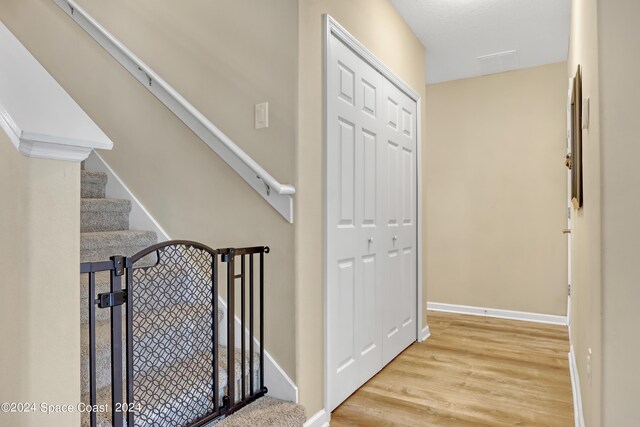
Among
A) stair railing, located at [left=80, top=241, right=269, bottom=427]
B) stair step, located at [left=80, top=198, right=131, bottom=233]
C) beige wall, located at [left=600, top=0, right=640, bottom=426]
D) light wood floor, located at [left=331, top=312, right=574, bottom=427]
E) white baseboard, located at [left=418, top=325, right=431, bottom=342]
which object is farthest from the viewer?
white baseboard, located at [left=418, top=325, right=431, bottom=342]

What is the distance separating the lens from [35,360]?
3.30 ft

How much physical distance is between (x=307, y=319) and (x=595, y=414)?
118 centimetres

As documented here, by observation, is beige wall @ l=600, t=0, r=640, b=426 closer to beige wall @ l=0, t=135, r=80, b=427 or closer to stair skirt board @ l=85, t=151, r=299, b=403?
stair skirt board @ l=85, t=151, r=299, b=403

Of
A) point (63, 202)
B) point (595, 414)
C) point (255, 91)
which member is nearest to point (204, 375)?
point (63, 202)

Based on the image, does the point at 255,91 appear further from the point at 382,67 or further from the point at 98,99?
the point at 98,99

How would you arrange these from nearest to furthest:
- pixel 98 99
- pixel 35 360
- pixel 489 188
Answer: pixel 35 360
pixel 98 99
pixel 489 188

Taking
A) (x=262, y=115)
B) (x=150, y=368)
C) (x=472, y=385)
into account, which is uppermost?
(x=262, y=115)

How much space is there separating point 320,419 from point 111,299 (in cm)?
128

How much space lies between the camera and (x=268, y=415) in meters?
1.79

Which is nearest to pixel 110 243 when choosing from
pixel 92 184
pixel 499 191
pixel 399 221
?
pixel 92 184

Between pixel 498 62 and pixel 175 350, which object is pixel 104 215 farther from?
pixel 498 62

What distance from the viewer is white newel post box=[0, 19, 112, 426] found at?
1.00 metres

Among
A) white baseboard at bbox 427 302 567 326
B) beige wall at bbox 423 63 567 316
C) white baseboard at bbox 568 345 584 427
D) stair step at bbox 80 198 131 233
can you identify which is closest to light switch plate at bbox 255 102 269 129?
stair step at bbox 80 198 131 233

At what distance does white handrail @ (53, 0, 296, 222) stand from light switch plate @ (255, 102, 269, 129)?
157 mm
